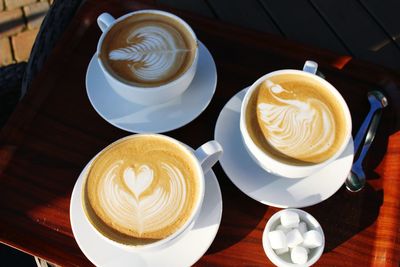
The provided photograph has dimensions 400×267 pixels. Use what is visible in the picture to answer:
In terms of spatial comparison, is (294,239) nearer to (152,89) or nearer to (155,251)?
(155,251)

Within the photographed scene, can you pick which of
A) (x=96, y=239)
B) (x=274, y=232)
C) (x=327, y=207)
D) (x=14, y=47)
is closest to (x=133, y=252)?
(x=96, y=239)

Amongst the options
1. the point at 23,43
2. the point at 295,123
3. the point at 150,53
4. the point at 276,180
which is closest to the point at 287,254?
the point at 276,180

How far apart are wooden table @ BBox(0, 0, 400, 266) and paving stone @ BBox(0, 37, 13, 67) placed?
876mm

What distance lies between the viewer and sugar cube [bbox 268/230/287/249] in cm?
81

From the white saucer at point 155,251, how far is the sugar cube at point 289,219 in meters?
0.12

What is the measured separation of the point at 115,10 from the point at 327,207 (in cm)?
67

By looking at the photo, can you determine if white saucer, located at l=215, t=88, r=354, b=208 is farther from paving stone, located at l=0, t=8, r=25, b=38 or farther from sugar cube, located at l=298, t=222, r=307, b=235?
paving stone, located at l=0, t=8, r=25, b=38

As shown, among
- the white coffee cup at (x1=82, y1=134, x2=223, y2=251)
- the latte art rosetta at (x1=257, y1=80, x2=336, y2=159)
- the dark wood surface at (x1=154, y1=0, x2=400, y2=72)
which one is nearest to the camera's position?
the white coffee cup at (x1=82, y1=134, x2=223, y2=251)

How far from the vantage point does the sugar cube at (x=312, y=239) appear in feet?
2.65

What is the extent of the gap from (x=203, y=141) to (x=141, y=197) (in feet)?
0.74

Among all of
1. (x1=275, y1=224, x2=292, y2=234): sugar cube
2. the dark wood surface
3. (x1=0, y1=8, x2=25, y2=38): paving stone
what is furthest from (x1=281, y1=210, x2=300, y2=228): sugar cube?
(x1=0, y1=8, x2=25, y2=38): paving stone

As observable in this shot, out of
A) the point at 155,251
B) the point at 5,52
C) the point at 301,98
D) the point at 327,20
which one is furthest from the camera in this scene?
the point at 5,52

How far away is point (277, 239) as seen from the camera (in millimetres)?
810

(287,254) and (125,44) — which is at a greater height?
(125,44)
